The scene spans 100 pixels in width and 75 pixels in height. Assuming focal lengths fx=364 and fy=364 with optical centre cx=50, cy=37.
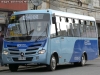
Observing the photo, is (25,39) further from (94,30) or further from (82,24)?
(94,30)

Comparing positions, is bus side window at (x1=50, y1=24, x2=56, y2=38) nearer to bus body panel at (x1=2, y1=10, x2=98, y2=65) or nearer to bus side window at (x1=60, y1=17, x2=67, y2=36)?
bus body panel at (x1=2, y1=10, x2=98, y2=65)

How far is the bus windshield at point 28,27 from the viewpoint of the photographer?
17.4 m

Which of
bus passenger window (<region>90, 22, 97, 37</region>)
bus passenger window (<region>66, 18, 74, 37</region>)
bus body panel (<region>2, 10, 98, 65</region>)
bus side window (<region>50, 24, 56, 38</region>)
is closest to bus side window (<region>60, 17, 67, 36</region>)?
bus body panel (<region>2, 10, 98, 65</region>)

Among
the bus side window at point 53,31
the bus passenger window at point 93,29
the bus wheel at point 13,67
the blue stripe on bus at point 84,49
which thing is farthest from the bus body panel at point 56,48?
the bus wheel at point 13,67

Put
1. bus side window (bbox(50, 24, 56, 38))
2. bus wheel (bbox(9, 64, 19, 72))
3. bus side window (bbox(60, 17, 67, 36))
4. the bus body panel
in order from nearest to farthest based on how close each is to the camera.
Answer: the bus body panel → bus side window (bbox(50, 24, 56, 38)) → bus wheel (bbox(9, 64, 19, 72)) → bus side window (bbox(60, 17, 67, 36))

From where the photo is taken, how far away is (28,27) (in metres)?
17.6

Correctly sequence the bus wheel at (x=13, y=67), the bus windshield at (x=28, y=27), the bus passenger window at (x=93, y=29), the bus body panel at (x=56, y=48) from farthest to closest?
1. the bus passenger window at (x=93, y=29)
2. the bus wheel at (x=13, y=67)
3. the bus windshield at (x=28, y=27)
4. the bus body panel at (x=56, y=48)

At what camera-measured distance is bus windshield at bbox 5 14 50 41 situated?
17.4m

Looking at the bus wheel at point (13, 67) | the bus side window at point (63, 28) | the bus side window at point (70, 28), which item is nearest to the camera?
the bus wheel at point (13, 67)

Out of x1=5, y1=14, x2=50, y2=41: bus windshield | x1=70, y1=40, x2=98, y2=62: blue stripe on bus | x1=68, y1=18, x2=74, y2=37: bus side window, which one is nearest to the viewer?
x1=5, y1=14, x2=50, y2=41: bus windshield

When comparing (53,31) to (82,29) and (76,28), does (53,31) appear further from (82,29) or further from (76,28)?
(82,29)

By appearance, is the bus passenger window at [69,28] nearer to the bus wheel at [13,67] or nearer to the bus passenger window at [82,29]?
the bus passenger window at [82,29]

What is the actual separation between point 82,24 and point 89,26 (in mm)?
1242

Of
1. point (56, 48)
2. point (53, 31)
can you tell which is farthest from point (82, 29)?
point (53, 31)
